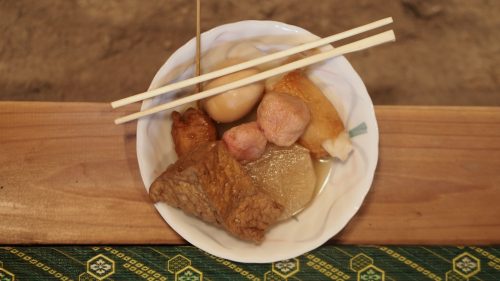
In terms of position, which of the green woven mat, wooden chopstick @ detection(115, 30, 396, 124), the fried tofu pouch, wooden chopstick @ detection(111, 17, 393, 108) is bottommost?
the green woven mat

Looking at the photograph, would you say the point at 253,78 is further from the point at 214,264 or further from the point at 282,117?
the point at 214,264

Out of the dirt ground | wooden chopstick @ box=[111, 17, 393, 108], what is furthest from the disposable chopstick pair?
the dirt ground

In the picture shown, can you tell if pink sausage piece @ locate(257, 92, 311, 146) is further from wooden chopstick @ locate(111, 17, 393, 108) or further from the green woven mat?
the green woven mat

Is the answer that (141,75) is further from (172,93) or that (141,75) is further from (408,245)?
(408,245)

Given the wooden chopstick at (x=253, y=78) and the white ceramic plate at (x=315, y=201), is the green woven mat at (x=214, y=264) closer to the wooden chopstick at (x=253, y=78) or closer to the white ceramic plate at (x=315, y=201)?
the white ceramic plate at (x=315, y=201)

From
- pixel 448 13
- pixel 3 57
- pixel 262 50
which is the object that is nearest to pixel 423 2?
pixel 448 13

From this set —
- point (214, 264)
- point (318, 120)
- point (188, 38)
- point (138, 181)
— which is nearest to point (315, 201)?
point (318, 120)
